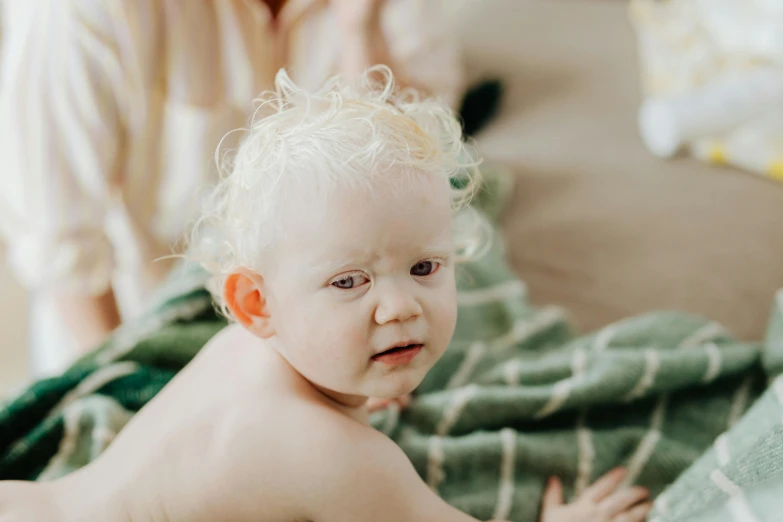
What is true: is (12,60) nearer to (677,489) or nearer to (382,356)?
(382,356)

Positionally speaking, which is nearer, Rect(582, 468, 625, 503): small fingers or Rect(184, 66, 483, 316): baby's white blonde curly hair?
Rect(184, 66, 483, 316): baby's white blonde curly hair

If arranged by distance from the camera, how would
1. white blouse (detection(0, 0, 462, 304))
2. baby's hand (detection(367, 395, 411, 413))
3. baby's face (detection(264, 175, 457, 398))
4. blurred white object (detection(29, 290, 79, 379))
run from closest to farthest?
baby's face (detection(264, 175, 457, 398)) → baby's hand (detection(367, 395, 411, 413)) → white blouse (detection(0, 0, 462, 304)) → blurred white object (detection(29, 290, 79, 379))

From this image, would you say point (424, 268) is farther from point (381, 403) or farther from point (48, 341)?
point (48, 341)

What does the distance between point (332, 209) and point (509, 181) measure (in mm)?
715

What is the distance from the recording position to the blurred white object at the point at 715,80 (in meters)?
1.21

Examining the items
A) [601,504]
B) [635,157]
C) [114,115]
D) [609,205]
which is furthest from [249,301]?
[635,157]

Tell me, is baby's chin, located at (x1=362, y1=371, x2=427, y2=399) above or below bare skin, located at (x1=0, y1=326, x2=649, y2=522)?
above

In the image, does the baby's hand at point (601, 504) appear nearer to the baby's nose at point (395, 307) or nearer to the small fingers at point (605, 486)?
the small fingers at point (605, 486)

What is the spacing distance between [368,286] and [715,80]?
3.61 ft

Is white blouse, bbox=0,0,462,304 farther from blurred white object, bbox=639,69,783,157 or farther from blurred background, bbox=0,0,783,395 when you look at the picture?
blurred white object, bbox=639,69,783,157

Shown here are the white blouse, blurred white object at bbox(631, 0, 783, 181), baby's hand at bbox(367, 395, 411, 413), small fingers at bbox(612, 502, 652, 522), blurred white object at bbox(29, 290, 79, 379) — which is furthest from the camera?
blurred white object at bbox(631, 0, 783, 181)

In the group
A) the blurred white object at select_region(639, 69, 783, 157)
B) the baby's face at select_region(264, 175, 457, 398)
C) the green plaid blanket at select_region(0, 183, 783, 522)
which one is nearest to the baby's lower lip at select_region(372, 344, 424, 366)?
the baby's face at select_region(264, 175, 457, 398)

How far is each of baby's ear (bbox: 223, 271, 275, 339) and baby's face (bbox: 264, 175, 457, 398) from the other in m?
0.01

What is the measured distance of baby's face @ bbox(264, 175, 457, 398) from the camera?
19.9 inches
